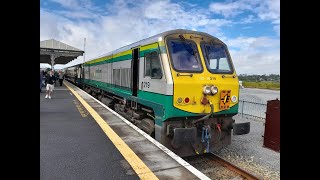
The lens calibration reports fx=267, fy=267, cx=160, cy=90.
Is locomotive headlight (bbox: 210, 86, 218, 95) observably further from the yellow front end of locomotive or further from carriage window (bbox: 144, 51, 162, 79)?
carriage window (bbox: 144, 51, 162, 79)

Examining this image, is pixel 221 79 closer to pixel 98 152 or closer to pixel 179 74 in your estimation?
pixel 179 74

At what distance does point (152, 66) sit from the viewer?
7340 millimetres

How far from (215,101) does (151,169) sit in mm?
3298

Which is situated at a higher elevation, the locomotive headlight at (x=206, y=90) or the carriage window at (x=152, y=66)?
the carriage window at (x=152, y=66)

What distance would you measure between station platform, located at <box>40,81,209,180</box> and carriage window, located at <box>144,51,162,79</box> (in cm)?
157

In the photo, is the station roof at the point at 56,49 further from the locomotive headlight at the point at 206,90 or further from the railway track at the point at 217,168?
the locomotive headlight at the point at 206,90

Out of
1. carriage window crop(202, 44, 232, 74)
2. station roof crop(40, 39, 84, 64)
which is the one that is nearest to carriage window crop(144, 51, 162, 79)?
carriage window crop(202, 44, 232, 74)

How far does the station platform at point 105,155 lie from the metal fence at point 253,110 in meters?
8.29

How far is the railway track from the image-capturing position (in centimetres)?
633

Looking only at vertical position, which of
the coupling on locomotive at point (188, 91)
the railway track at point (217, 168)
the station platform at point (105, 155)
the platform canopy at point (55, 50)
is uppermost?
the platform canopy at point (55, 50)

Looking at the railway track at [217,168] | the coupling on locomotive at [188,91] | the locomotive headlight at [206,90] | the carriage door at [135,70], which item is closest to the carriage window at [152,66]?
the coupling on locomotive at [188,91]

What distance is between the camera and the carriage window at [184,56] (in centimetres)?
684

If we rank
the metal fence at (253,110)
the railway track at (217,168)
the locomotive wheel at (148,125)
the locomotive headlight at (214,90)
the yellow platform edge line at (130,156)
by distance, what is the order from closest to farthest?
the yellow platform edge line at (130,156)
the railway track at (217,168)
the locomotive headlight at (214,90)
the locomotive wheel at (148,125)
the metal fence at (253,110)

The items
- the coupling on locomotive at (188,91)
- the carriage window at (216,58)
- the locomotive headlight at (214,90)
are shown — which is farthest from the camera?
the carriage window at (216,58)
